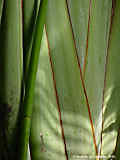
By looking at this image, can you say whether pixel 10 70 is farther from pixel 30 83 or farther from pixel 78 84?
pixel 78 84

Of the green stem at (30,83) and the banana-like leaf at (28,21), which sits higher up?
the banana-like leaf at (28,21)

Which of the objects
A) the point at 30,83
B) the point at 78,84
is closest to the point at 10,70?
the point at 30,83

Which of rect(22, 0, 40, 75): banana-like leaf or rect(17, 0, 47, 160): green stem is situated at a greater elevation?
rect(22, 0, 40, 75): banana-like leaf

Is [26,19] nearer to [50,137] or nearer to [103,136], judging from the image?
[50,137]
